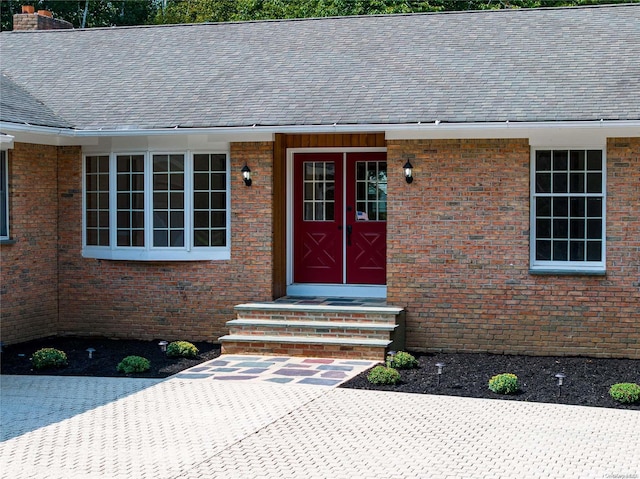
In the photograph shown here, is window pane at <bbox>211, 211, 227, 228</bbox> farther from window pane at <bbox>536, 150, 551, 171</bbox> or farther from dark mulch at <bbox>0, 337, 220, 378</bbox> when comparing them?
window pane at <bbox>536, 150, 551, 171</bbox>

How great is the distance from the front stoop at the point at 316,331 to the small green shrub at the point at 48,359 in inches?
85.7

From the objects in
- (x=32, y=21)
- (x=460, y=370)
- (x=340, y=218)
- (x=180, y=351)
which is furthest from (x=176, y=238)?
(x=32, y=21)

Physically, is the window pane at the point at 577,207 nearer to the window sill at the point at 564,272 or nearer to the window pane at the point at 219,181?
the window sill at the point at 564,272

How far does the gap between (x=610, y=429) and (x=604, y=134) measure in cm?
500

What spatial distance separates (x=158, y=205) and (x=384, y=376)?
5.11 metres

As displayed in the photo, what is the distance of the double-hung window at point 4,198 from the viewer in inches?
544

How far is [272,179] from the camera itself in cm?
1379

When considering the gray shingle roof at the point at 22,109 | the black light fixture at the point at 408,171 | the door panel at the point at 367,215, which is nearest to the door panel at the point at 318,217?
the door panel at the point at 367,215

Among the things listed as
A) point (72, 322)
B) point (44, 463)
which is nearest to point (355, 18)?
point (72, 322)

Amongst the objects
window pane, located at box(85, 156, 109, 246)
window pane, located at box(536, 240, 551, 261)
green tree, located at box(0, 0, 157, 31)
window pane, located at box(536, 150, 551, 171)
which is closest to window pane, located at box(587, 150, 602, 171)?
window pane, located at box(536, 150, 551, 171)

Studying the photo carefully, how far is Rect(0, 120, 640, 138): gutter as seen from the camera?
12305mm

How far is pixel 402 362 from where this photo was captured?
1193 cm

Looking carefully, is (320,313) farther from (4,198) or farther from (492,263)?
(4,198)

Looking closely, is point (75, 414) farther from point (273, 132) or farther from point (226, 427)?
point (273, 132)
